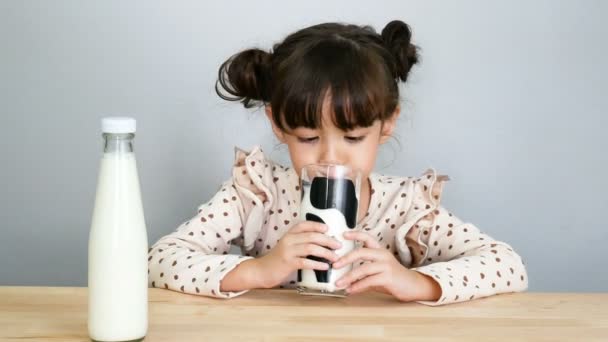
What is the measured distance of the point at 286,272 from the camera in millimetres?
1020

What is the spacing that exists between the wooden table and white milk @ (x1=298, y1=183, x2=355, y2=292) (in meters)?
0.03

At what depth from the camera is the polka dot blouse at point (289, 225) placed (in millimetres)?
1092

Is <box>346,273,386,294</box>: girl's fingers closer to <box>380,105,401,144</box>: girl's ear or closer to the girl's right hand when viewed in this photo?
the girl's right hand

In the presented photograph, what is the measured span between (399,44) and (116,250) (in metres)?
0.80

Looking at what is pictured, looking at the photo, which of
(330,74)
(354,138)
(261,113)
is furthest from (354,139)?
(261,113)

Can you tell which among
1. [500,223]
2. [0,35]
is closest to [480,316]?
[500,223]

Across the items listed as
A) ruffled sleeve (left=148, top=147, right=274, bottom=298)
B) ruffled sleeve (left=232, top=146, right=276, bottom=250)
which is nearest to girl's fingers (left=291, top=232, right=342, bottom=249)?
ruffled sleeve (left=148, top=147, right=274, bottom=298)

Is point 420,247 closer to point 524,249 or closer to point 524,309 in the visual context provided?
point 524,309

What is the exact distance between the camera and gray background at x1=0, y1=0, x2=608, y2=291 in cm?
165

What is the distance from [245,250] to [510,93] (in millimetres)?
688

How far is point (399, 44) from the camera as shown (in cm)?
138

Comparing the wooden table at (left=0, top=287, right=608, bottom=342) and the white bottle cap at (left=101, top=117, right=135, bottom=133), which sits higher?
the white bottle cap at (left=101, top=117, right=135, bottom=133)

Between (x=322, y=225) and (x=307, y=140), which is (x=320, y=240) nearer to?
(x=322, y=225)

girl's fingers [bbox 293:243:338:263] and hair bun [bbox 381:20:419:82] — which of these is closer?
girl's fingers [bbox 293:243:338:263]
